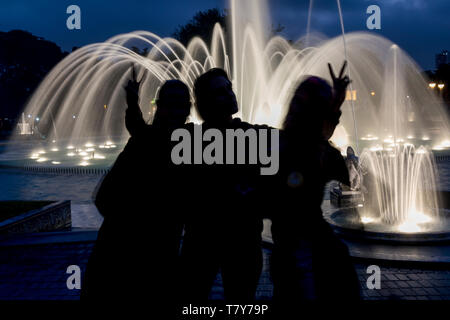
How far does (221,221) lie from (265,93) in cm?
2421

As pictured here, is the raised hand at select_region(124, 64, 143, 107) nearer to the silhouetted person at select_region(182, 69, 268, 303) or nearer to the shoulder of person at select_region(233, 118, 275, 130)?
the silhouetted person at select_region(182, 69, 268, 303)

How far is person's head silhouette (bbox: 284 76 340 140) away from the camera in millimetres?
2510

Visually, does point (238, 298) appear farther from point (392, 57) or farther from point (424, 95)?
point (424, 95)

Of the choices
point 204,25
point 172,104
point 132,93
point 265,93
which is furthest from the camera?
point 204,25

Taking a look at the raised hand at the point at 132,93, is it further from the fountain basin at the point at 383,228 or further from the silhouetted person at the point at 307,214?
the fountain basin at the point at 383,228

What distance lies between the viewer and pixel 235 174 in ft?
8.34

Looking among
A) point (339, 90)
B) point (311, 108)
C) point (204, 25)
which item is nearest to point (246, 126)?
point (311, 108)

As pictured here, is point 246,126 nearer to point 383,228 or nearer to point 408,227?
point 383,228

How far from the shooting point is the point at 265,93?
2619cm

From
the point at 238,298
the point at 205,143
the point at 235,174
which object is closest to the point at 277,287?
the point at 238,298

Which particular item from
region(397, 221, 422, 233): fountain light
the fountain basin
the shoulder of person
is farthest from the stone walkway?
the shoulder of person

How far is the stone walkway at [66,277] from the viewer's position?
470 centimetres

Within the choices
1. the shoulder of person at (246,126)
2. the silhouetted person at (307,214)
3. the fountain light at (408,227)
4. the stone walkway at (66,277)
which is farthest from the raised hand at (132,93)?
the fountain light at (408,227)

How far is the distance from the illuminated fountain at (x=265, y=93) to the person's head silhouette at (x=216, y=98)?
0.36 m
